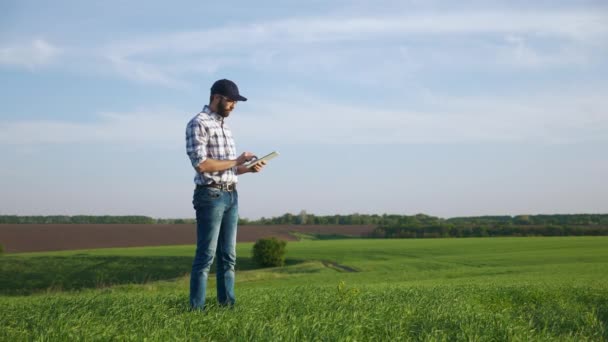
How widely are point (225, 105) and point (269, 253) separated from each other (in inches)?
1565

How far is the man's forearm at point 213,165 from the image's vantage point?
5821 millimetres

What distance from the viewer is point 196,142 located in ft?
19.4

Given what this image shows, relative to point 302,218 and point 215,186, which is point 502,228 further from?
point 215,186

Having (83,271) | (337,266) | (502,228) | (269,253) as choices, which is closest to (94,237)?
(83,271)

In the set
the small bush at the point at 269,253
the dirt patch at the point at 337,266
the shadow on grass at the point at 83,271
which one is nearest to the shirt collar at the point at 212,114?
the shadow on grass at the point at 83,271

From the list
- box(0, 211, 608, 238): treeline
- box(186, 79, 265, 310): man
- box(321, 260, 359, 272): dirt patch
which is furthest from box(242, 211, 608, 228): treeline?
box(186, 79, 265, 310): man

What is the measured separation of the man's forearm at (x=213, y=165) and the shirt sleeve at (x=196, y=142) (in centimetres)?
5

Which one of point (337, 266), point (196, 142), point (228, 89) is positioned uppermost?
point (228, 89)

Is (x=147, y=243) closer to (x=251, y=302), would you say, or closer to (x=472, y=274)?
(x=472, y=274)

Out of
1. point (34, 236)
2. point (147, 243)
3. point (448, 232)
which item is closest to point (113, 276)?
point (147, 243)

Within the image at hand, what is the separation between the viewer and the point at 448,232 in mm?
73250

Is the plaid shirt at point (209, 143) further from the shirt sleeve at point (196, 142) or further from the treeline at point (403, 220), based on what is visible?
the treeline at point (403, 220)

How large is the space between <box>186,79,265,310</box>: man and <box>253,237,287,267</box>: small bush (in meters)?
39.2

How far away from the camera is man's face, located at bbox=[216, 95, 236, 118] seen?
20.2ft
